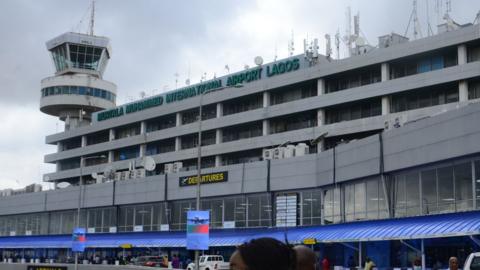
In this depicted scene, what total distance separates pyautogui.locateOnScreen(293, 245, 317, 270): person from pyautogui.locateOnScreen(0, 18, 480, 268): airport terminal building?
30315mm

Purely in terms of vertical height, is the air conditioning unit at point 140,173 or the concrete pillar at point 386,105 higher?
the concrete pillar at point 386,105

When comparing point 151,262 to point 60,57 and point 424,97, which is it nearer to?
point 424,97

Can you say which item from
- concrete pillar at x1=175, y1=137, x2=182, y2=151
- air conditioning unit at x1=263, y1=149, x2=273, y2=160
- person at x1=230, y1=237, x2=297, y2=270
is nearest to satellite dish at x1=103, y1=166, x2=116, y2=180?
concrete pillar at x1=175, y1=137, x2=182, y2=151

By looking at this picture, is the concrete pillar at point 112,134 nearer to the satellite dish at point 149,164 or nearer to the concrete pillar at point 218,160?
the satellite dish at point 149,164

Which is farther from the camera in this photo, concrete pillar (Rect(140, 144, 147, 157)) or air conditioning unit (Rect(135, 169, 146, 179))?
concrete pillar (Rect(140, 144, 147, 157))

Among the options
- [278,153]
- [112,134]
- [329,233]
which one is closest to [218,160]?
[278,153]

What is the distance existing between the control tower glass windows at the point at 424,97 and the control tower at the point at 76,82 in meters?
55.4

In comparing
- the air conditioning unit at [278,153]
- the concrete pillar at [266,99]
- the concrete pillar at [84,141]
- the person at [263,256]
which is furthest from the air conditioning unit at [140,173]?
the person at [263,256]

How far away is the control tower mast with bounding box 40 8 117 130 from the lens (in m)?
106

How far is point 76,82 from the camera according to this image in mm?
106250

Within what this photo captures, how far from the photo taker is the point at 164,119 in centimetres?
8800

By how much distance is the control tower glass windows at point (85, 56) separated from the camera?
10756 cm

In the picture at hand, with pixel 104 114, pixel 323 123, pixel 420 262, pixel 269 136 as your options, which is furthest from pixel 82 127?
pixel 420 262

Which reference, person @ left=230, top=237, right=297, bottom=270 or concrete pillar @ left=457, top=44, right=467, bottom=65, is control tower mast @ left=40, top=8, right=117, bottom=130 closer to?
concrete pillar @ left=457, top=44, right=467, bottom=65
